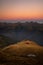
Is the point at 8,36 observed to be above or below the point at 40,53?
above

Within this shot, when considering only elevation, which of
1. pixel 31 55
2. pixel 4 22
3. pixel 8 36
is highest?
pixel 4 22

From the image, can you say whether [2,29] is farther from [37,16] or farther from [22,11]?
[37,16]

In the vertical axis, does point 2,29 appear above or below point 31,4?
below

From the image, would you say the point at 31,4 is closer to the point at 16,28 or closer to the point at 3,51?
the point at 16,28

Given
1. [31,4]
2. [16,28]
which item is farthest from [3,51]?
[31,4]

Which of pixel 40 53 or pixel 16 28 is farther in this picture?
pixel 16 28

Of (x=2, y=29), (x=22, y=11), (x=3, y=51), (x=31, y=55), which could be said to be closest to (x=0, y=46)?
(x=3, y=51)
